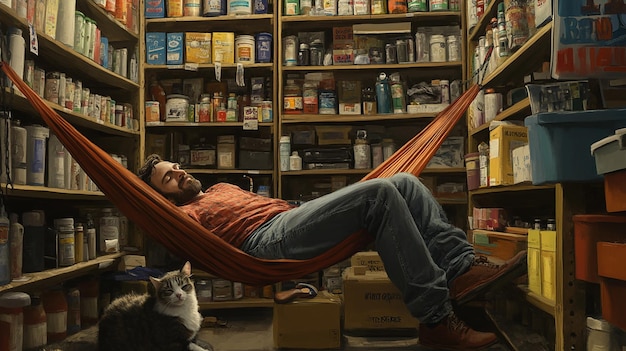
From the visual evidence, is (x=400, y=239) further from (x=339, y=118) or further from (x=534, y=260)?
(x=339, y=118)

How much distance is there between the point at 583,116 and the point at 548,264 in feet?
2.30

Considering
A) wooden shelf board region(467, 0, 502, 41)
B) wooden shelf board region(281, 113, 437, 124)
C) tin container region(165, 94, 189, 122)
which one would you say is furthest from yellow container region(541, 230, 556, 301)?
tin container region(165, 94, 189, 122)

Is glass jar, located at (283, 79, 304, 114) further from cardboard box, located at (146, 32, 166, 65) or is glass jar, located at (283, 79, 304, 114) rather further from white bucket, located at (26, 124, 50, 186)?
white bucket, located at (26, 124, 50, 186)

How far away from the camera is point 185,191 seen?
2584 millimetres

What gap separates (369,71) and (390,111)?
14.8 inches

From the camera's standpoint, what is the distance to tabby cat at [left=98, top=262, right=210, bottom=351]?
217 cm

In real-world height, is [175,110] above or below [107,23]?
below

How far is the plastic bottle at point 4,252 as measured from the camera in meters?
2.09

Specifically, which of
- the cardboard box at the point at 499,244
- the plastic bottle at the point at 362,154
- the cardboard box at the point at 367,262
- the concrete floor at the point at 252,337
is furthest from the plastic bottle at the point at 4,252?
the plastic bottle at the point at 362,154

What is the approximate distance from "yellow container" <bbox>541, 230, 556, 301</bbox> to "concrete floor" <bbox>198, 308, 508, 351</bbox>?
1.52 feet

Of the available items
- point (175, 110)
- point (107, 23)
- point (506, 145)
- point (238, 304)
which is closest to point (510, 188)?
point (506, 145)

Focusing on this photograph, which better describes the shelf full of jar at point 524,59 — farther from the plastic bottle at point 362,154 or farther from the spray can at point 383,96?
the plastic bottle at point 362,154

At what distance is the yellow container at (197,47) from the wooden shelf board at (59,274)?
4.49ft

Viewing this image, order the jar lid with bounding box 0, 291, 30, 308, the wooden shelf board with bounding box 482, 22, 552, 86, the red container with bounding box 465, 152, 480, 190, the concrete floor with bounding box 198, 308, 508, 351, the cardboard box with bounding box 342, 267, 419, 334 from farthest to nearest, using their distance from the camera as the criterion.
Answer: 1. the red container with bounding box 465, 152, 480, 190
2. the cardboard box with bounding box 342, 267, 419, 334
3. the concrete floor with bounding box 198, 308, 508, 351
4. the wooden shelf board with bounding box 482, 22, 552, 86
5. the jar lid with bounding box 0, 291, 30, 308
